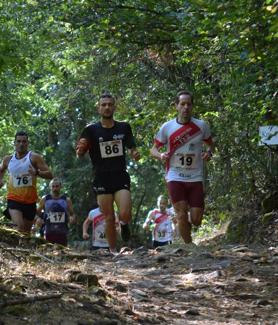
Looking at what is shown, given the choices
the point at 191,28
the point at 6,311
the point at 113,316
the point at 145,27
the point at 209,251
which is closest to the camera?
the point at 6,311

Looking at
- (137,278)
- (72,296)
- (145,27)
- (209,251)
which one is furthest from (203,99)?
(72,296)

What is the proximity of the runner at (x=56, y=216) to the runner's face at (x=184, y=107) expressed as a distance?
3781 millimetres

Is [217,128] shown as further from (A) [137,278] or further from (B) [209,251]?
(A) [137,278]

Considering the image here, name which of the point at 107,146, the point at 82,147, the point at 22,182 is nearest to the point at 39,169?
the point at 22,182

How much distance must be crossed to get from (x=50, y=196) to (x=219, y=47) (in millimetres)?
4240

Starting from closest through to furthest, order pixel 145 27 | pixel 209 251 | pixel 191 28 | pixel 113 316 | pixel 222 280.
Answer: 1. pixel 113 316
2. pixel 222 280
3. pixel 209 251
4. pixel 191 28
5. pixel 145 27

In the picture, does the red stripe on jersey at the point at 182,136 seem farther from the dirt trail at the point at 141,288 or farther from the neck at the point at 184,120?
the dirt trail at the point at 141,288

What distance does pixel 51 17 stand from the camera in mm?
13336

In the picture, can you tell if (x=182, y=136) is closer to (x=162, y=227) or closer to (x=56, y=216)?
(x=56, y=216)

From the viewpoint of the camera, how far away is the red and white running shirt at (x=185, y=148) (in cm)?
927

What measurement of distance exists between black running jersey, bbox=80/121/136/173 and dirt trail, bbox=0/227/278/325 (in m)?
1.74

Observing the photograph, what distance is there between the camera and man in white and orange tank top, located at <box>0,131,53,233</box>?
404 inches

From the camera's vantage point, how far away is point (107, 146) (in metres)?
9.28

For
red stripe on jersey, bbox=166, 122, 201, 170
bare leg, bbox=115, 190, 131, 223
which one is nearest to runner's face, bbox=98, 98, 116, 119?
red stripe on jersey, bbox=166, 122, 201, 170
